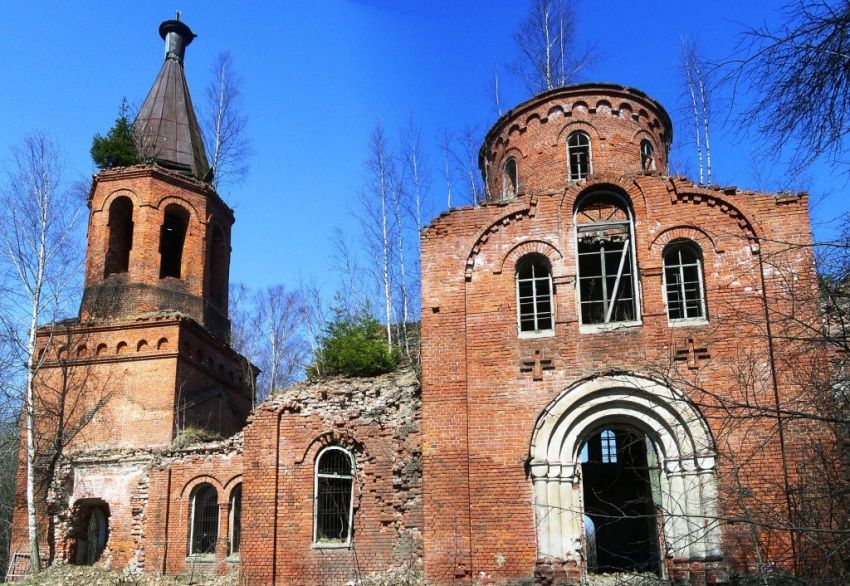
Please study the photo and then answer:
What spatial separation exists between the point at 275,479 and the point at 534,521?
4960 millimetres

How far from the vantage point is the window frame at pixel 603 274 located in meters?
13.9

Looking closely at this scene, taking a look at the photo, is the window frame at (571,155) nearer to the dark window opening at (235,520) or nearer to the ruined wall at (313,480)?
the ruined wall at (313,480)

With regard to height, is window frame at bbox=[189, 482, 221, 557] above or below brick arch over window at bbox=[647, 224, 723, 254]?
below

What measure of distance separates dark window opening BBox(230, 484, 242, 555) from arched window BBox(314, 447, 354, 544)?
321 centimetres

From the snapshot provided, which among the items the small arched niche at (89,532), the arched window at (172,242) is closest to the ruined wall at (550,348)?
the small arched niche at (89,532)

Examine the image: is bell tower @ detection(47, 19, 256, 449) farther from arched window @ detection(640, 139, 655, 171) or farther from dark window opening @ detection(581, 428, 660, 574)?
arched window @ detection(640, 139, 655, 171)

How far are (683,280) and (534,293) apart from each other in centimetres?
260

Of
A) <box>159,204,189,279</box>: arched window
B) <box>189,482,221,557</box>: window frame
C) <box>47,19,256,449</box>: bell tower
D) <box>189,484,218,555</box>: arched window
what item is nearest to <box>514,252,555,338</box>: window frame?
<box>189,482,221,557</box>: window frame

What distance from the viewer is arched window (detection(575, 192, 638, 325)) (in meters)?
14.4

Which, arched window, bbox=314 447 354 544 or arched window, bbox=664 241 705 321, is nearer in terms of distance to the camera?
arched window, bbox=664 241 705 321

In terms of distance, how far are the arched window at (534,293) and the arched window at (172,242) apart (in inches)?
454

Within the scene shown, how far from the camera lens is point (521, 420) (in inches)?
534

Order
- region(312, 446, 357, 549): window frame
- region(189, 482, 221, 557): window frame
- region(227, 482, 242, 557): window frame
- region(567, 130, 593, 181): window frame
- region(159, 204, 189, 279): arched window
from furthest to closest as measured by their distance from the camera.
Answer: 1. region(159, 204, 189, 279): arched window
2. region(189, 482, 221, 557): window frame
3. region(227, 482, 242, 557): window frame
4. region(567, 130, 593, 181): window frame
5. region(312, 446, 357, 549): window frame

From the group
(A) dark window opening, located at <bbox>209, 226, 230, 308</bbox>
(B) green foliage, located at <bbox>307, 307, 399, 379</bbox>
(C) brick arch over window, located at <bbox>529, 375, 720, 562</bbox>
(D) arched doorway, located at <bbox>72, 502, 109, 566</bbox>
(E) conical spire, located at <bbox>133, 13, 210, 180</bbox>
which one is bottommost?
(D) arched doorway, located at <bbox>72, 502, 109, 566</bbox>
